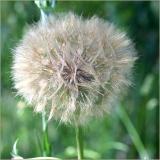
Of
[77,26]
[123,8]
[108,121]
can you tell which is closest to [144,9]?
[123,8]

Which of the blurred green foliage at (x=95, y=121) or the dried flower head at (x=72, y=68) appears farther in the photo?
the blurred green foliage at (x=95, y=121)

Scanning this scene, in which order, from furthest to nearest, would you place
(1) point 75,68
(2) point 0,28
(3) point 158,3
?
1. (3) point 158,3
2. (2) point 0,28
3. (1) point 75,68

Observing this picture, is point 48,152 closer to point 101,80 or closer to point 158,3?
point 101,80

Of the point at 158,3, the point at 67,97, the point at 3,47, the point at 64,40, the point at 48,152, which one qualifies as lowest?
the point at 48,152

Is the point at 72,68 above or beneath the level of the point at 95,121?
above

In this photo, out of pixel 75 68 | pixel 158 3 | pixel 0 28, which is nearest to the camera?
pixel 75 68

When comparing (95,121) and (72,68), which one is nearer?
(72,68)

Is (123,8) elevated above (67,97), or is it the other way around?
(123,8)

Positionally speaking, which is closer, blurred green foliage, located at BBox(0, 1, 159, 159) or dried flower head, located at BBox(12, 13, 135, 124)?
dried flower head, located at BBox(12, 13, 135, 124)
